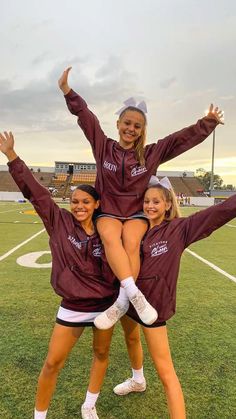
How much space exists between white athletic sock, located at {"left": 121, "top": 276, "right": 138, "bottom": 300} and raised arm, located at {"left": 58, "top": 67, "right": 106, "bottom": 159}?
40.9 inches

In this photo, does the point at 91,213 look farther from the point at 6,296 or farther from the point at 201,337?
the point at 6,296

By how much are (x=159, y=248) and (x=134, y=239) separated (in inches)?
7.1

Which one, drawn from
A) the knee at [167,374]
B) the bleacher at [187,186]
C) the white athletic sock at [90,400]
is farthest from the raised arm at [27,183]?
the bleacher at [187,186]

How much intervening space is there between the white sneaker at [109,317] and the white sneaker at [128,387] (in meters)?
1.10

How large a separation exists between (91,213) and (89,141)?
25.5 inches

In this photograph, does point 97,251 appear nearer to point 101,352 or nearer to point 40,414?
point 101,352

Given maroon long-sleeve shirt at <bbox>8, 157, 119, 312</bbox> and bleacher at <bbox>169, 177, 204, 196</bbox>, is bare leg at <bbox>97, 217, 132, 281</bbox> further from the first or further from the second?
bleacher at <bbox>169, 177, 204, 196</bbox>

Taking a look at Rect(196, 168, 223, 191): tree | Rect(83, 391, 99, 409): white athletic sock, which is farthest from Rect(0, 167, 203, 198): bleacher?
Rect(83, 391, 99, 409): white athletic sock

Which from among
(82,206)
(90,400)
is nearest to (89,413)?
(90,400)

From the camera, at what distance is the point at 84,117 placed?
128 inches

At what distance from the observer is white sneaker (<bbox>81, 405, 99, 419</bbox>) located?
3096 mm

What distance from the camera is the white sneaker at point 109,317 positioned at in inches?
105

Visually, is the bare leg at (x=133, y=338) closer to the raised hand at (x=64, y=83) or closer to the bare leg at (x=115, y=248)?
the bare leg at (x=115, y=248)

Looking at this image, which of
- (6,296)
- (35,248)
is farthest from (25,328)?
(35,248)
